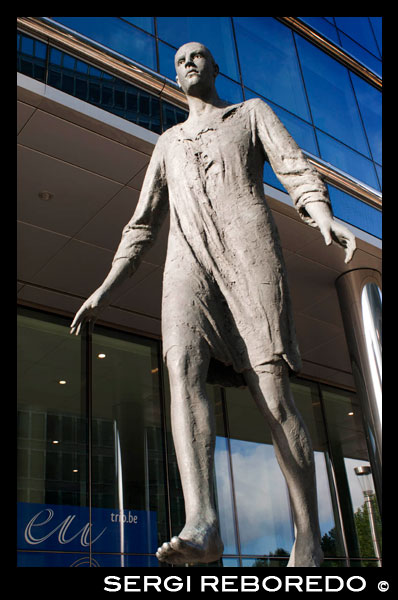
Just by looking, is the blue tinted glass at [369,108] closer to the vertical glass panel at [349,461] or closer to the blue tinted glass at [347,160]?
the blue tinted glass at [347,160]

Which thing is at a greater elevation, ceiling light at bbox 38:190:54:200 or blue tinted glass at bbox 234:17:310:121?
blue tinted glass at bbox 234:17:310:121

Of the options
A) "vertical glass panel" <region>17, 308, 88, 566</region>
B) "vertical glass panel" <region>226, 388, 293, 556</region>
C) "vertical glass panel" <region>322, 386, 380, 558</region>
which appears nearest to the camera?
"vertical glass panel" <region>17, 308, 88, 566</region>

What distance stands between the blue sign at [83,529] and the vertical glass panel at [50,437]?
15 millimetres

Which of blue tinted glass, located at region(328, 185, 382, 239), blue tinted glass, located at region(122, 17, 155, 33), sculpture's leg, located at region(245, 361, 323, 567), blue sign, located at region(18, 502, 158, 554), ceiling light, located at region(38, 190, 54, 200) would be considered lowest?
sculpture's leg, located at region(245, 361, 323, 567)

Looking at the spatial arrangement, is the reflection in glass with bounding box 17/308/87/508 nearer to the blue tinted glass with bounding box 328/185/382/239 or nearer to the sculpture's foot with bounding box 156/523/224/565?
the blue tinted glass with bounding box 328/185/382/239

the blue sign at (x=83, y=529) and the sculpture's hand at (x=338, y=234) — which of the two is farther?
the blue sign at (x=83, y=529)

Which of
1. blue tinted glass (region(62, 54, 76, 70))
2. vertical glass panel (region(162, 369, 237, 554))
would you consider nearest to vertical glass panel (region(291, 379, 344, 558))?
vertical glass panel (region(162, 369, 237, 554))

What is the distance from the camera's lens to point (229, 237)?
305 cm

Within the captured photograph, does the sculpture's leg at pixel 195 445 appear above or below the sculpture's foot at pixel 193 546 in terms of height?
above

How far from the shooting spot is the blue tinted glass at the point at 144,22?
895 centimetres

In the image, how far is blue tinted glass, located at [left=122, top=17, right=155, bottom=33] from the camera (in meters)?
8.95

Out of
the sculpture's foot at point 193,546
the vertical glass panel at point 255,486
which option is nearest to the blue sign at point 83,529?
the vertical glass panel at point 255,486

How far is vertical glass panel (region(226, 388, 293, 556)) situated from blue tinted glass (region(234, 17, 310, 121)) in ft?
20.4
